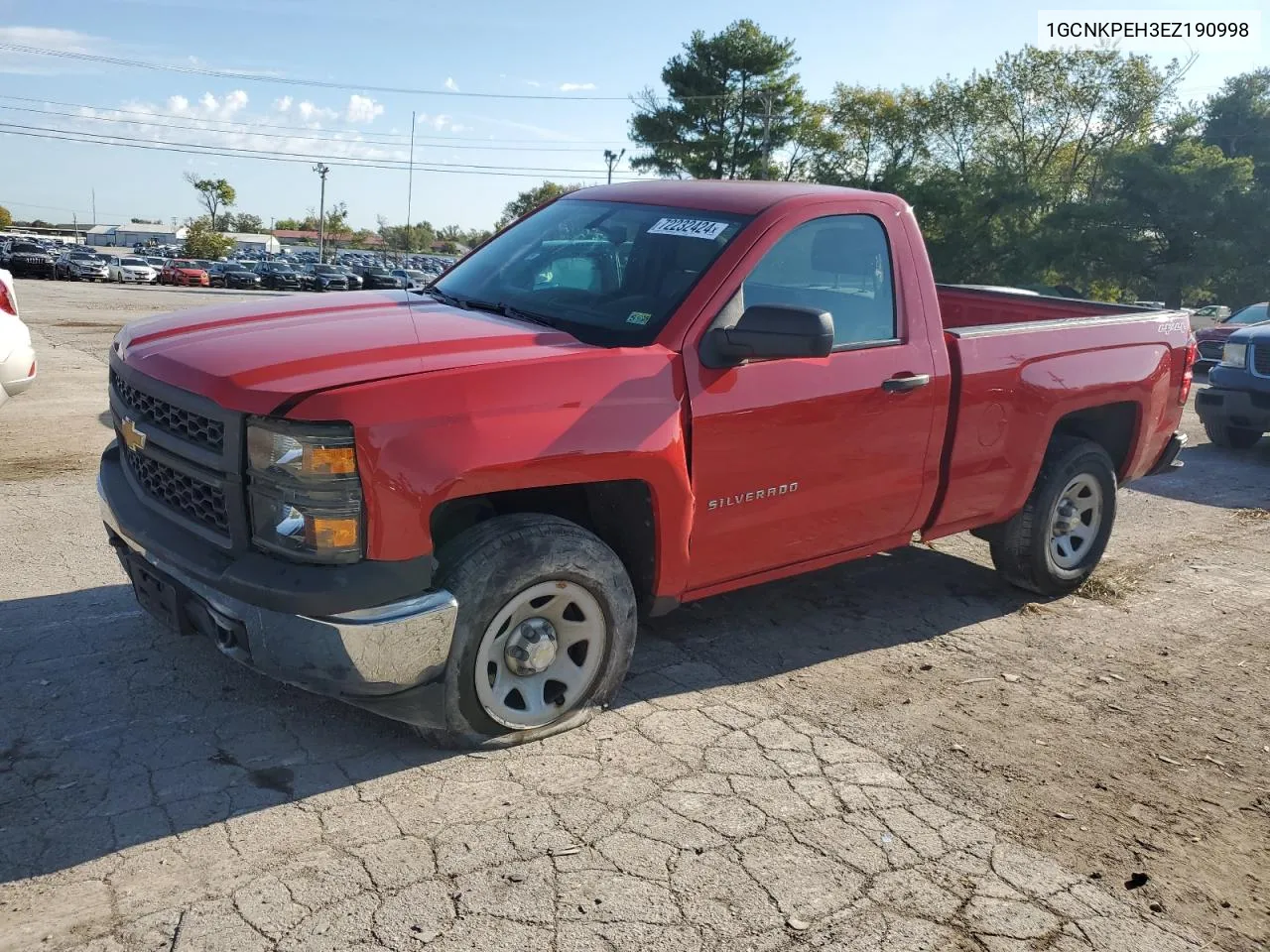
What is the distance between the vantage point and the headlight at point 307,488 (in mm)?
3053

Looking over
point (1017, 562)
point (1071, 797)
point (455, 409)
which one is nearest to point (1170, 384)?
point (1017, 562)

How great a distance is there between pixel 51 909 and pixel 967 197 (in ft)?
155

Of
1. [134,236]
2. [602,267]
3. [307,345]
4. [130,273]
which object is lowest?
[134,236]

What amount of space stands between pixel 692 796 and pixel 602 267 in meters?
2.06

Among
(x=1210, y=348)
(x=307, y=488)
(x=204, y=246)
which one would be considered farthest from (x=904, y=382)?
(x=204, y=246)

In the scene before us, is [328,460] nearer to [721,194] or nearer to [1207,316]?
[721,194]

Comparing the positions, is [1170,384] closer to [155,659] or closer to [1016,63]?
[155,659]

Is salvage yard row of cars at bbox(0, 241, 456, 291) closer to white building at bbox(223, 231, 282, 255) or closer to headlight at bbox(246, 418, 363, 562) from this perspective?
headlight at bbox(246, 418, 363, 562)

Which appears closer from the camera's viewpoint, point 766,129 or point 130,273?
point 130,273

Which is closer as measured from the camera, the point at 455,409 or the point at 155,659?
the point at 455,409

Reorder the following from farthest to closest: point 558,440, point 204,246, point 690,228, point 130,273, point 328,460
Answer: point 204,246
point 130,273
point 690,228
point 558,440
point 328,460

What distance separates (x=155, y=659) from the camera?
4.13 m

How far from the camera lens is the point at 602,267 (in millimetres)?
4270

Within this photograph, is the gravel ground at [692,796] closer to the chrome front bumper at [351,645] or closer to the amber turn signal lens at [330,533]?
the chrome front bumper at [351,645]
